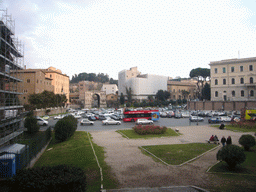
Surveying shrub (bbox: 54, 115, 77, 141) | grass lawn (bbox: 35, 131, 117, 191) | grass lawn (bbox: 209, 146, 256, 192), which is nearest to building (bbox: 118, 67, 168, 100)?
shrub (bbox: 54, 115, 77, 141)

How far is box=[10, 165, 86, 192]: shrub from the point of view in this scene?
5324mm

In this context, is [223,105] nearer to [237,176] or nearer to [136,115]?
[136,115]

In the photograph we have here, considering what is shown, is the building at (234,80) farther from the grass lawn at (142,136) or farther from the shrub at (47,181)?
the shrub at (47,181)

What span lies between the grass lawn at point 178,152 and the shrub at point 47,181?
6.94 metres

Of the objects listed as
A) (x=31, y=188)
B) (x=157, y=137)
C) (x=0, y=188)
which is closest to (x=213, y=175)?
(x=31, y=188)

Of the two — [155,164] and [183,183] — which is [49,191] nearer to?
[183,183]

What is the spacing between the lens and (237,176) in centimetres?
901

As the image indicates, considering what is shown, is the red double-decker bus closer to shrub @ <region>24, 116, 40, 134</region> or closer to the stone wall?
shrub @ <region>24, 116, 40, 134</region>

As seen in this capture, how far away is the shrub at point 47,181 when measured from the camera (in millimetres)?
5324

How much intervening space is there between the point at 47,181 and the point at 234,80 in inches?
2310

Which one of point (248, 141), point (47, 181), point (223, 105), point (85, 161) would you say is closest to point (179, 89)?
point (223, 105)

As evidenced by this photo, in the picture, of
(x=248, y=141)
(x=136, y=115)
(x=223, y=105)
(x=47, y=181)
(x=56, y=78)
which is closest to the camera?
(x=47, y=181)

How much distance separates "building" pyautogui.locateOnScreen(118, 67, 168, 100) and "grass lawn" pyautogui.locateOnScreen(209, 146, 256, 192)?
251 feet

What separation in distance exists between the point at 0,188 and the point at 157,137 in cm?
1493
